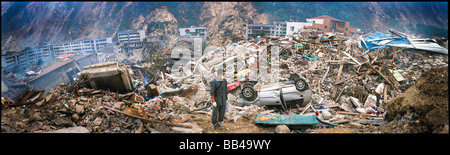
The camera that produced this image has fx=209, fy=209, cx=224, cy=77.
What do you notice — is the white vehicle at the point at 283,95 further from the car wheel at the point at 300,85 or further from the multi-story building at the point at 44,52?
the multi-story building at the point at 44,52

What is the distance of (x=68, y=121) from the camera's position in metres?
3.96

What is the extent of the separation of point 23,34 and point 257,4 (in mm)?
23701

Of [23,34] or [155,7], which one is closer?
[23,34]

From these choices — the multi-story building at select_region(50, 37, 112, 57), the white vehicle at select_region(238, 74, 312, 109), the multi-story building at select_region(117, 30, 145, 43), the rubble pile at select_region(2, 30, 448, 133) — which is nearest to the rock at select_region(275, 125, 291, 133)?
the rubble pile at select_region(2, 30, 448, 133)

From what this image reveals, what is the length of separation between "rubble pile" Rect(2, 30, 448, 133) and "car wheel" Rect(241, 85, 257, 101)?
0.99ft

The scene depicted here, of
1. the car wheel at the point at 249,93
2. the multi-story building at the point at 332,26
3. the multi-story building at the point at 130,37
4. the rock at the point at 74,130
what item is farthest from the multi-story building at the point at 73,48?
the multi-story building at the point at 332,26

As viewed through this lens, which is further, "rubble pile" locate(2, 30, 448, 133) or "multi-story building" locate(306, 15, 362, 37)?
"multi-story building" locate(306, 15, 362, 37)

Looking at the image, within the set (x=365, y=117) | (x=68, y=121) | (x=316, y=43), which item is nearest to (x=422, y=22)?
(x=316, y=43)

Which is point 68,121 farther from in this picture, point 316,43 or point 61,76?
point 316,43

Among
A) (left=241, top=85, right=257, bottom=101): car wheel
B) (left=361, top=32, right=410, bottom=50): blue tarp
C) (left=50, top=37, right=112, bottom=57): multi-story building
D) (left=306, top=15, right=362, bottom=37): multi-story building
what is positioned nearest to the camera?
(left=241, top=85, right=257, bottom=101): car wheel

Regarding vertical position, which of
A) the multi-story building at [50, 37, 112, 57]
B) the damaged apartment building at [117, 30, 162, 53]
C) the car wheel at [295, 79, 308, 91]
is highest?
the damaged apartment building at [117, 30, 162, 53]

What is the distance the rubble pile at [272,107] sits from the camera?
3.94 metres

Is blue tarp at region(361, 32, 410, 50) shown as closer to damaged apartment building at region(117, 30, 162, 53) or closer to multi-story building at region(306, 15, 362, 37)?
multi-story building at region(306, 15, 362, 37)

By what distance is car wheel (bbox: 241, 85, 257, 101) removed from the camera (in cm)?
568
